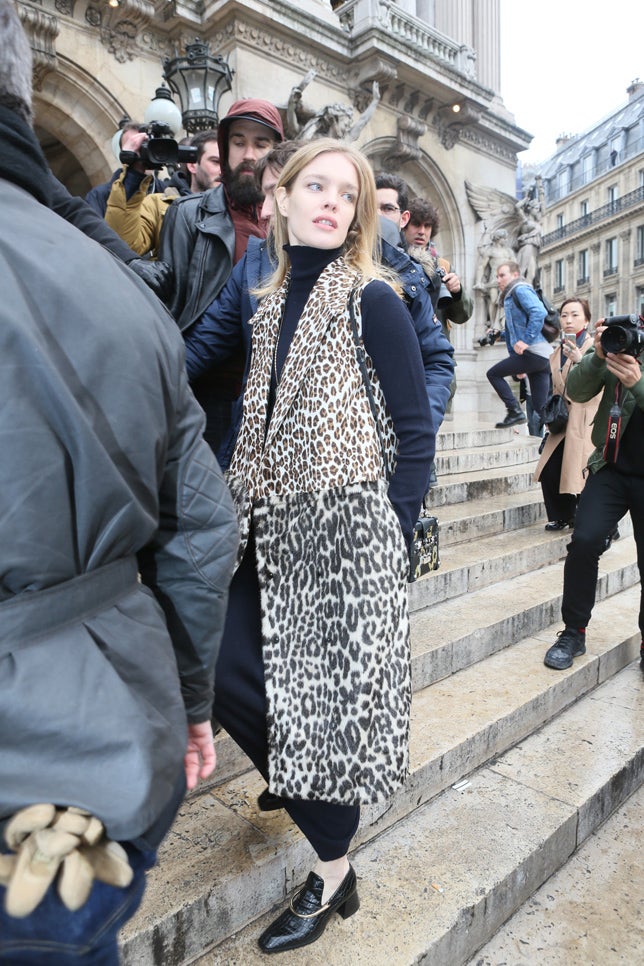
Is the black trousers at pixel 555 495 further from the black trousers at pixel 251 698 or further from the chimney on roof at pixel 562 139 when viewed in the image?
the chimney on roof at pixel 562 139

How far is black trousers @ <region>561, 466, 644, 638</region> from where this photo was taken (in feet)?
10.9

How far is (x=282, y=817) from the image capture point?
2.09 m

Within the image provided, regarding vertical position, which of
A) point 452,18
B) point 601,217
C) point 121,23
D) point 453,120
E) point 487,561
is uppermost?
point 601,217

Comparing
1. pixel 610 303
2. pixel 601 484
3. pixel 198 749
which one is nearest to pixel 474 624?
pixel 601 484

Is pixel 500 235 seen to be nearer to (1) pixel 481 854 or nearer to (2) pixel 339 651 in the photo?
(1) pixel 481 854

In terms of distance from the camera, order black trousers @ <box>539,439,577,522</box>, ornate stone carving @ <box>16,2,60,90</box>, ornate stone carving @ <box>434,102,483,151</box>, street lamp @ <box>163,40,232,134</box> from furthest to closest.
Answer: ornate stone carving @ <box>434,102,483,151</box> → ornate stone carving @ <box>16,2,60,90</box> → street lamp @ <box>163,40,232,134</box> → black trousers @ <box>539,439,577,522</box>

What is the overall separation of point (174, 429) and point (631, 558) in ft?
17.0

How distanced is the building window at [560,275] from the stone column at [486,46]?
33210 mm

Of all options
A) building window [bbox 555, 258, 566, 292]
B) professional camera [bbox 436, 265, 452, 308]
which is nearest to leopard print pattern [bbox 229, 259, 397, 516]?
professional camera [bbox 436, 265, 452, 308]

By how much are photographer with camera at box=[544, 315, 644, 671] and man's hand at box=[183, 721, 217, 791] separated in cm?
263

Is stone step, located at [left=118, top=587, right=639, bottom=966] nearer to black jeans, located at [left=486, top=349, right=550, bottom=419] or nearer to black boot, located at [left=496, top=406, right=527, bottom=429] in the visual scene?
black jeans, located at [left=486, top=349, right=550, bottom=419]

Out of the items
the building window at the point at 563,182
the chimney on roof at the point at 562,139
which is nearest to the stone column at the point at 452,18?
the building window at the point at 563,182

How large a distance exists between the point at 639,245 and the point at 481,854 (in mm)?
45091

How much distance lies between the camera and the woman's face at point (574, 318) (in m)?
5.19
